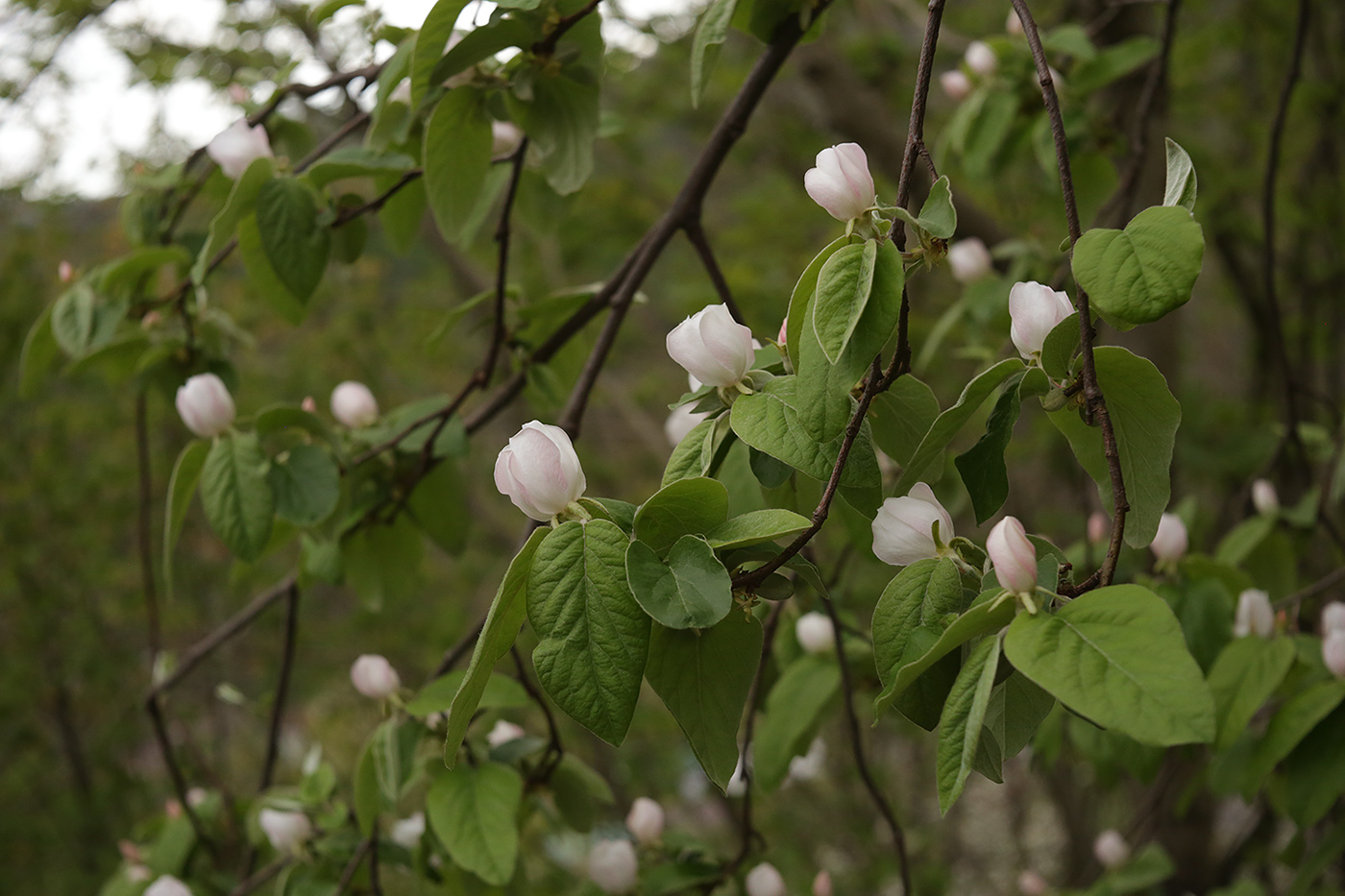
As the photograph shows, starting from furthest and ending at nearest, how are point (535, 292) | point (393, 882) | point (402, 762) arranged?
point (535, 292) < point (393, 882) < point (402, 762)

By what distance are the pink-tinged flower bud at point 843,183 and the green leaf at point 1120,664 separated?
21 cm

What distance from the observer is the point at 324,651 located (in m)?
3.68

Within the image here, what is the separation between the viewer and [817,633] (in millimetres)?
1105

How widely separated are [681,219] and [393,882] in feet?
7.15

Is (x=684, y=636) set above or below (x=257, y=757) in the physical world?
above

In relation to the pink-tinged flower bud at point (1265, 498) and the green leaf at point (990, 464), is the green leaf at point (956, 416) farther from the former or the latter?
the pink-tinged flower bud at point (1265, 498)

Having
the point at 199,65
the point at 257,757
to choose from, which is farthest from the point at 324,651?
the point at 199,65

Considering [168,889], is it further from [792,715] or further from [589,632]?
[589,632]

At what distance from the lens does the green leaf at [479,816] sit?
2.82 feet

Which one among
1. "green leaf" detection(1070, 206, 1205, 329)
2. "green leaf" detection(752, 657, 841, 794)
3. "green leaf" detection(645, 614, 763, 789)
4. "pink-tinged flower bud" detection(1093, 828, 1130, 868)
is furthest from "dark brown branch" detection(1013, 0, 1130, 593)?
"pink-tinged flower bud" detection(1093, 828, 1130, 868)

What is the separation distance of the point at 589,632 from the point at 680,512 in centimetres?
7

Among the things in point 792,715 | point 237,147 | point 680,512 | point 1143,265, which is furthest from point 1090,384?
point 237,147

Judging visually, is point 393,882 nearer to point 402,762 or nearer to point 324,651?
point 324,651

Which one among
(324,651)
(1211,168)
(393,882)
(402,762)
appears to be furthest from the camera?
(324,651)
